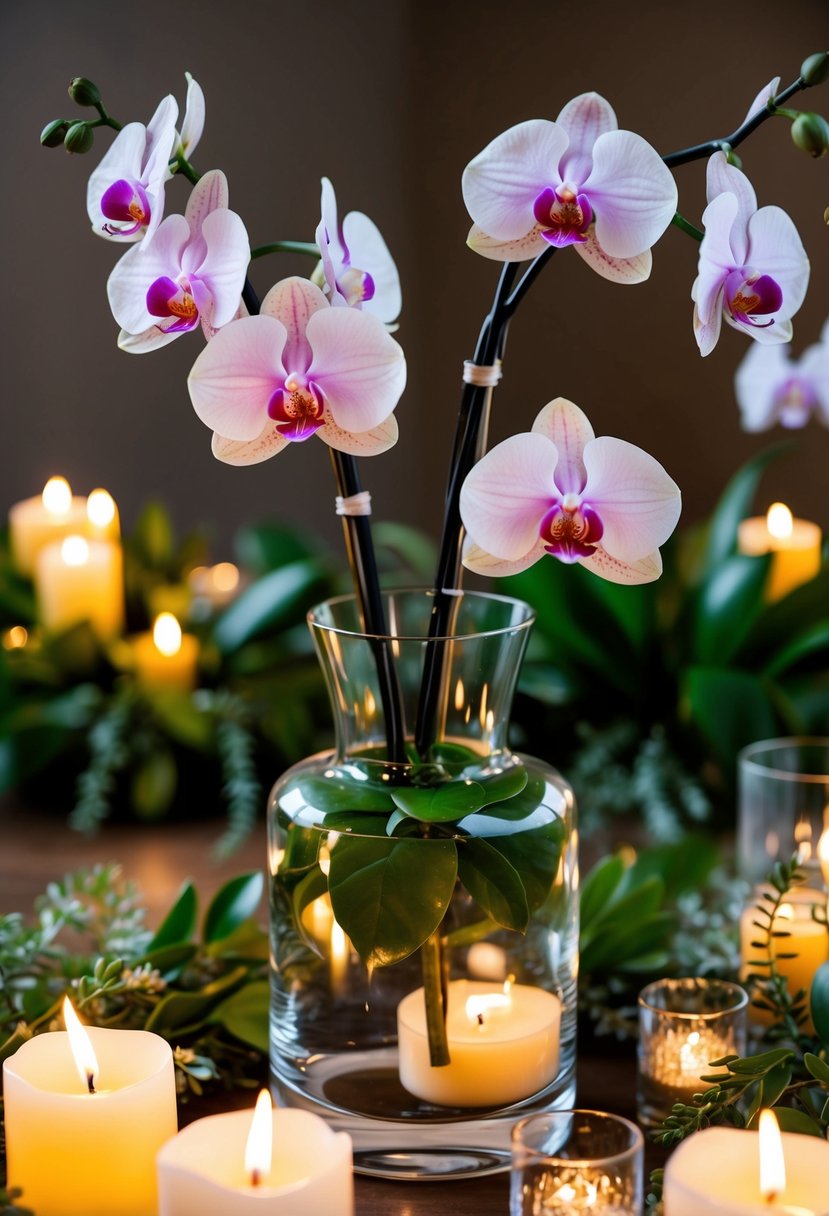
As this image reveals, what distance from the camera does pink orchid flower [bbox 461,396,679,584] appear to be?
0.41 metres

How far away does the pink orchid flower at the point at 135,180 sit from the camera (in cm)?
41

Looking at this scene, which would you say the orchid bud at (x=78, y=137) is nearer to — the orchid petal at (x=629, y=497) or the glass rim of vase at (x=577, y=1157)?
the orchid petal at (x=629, y=497)

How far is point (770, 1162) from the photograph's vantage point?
14.1 inches

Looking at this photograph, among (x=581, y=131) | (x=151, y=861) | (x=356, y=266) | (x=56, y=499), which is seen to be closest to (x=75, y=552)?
(x=56, y=499)

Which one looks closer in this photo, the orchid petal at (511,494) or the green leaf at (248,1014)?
the orchid petal at (511,494)

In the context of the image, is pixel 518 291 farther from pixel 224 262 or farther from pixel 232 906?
pixel 232 906

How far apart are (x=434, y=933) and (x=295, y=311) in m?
0.21

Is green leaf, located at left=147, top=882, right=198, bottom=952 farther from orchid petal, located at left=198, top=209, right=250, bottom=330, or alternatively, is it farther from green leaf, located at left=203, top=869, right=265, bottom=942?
orchid petal, located at left=198, top=209, right=250, bottom=330

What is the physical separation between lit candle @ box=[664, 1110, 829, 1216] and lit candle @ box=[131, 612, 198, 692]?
634 mm

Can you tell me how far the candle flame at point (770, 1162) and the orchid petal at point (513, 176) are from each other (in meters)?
0.26

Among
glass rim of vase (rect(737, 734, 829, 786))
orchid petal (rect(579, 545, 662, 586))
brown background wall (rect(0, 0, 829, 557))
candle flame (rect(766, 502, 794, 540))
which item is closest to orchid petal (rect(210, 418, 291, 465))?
orchid petal (rect(579, 545, 662, 586))

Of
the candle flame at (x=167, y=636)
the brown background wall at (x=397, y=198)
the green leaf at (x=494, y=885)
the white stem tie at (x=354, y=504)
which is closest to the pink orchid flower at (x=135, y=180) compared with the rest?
the white stem tie at (x=354, y=504)

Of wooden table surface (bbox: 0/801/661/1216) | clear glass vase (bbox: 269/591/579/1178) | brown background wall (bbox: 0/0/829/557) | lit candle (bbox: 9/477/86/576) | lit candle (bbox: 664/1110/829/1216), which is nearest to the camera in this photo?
lit candle (bbox: 664/1110/829/1216)

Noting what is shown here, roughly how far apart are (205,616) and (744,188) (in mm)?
676
